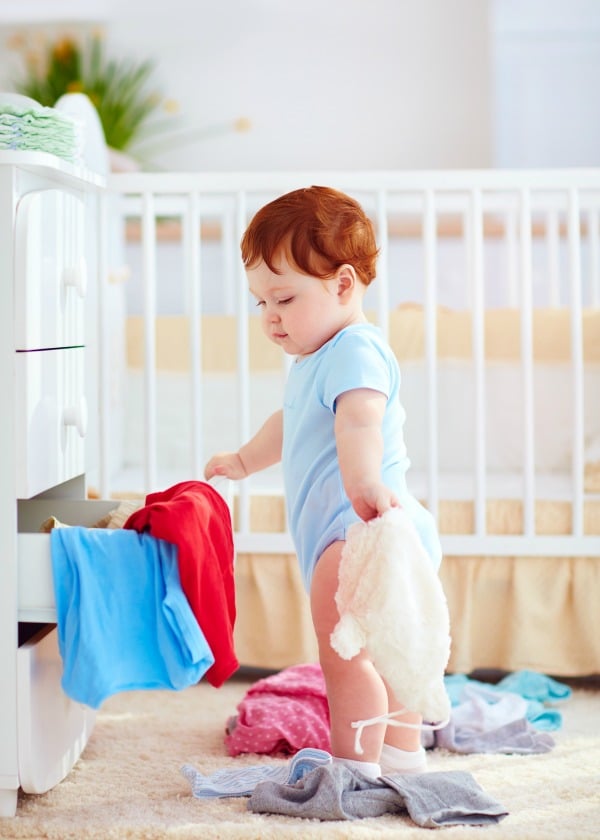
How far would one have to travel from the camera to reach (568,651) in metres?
1.85

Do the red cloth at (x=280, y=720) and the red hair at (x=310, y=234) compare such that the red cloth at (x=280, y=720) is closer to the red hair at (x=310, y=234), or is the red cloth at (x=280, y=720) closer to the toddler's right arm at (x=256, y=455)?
the toddler's right arm at (x=256, y=455)

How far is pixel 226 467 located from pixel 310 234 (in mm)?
354

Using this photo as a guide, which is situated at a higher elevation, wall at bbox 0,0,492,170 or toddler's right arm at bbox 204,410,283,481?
wall at bbox 0,0,492,170

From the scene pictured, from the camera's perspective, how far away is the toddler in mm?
1264

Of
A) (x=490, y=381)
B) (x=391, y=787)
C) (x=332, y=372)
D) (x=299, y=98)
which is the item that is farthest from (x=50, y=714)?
(x=299, y=98)

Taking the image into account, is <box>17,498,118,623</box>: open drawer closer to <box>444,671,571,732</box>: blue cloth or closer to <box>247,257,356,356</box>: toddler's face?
<box>247,257,356,356</box>: toddler's face

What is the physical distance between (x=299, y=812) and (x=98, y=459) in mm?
846

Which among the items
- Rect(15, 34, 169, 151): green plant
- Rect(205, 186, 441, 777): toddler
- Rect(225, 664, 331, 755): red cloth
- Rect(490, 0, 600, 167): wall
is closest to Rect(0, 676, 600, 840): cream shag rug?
Rect(225, 664, 331, 755): red cloth

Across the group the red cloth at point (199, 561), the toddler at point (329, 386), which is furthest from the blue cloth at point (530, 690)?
the red cloth at point (199, 561)

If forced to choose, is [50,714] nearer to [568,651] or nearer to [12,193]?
[12,193]

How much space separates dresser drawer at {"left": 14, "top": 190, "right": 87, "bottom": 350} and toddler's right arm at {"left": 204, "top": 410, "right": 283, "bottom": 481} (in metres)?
0.26

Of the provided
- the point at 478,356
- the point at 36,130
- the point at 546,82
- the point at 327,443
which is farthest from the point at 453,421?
the point at 546,82

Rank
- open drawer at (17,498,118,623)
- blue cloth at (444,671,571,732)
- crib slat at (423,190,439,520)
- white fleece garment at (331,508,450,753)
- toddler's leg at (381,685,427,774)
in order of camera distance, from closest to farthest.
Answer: white fleece garment at (331,508,450,753) → open drawer at (17,498,118,623) → toddler's leg at (381,685,427,774) → blue cloth at (444,671,571,732) → crib slat at (423,190,439,520)

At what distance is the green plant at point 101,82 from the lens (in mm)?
A: 3293
